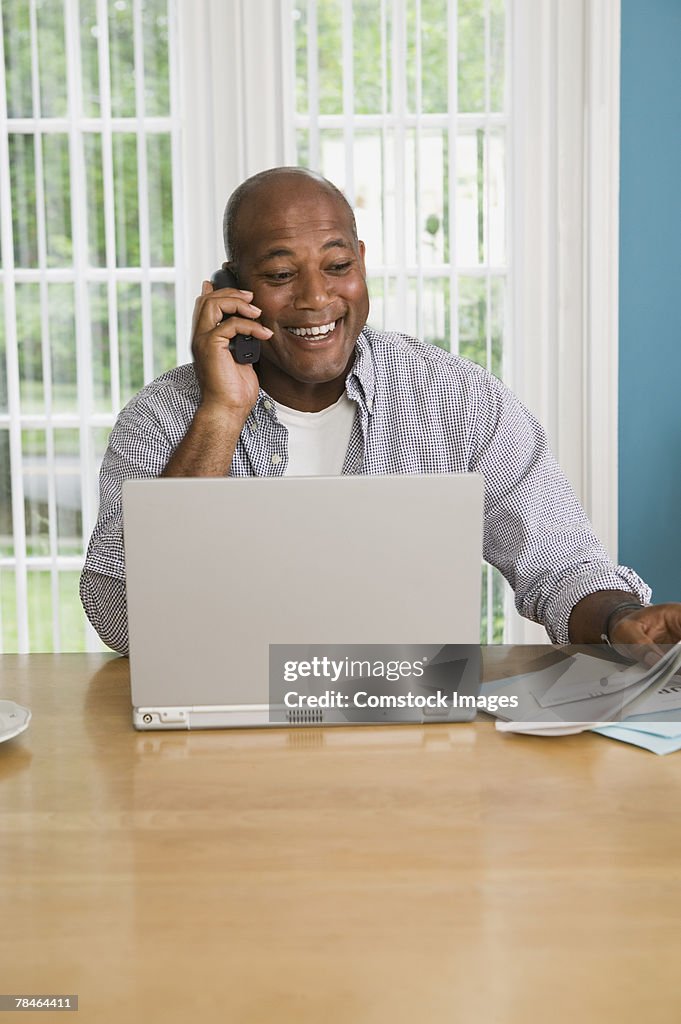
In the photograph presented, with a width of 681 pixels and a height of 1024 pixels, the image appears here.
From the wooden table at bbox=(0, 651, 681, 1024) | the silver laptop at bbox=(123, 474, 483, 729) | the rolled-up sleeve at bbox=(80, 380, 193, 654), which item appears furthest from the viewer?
the rolled-up sleeve at bbox=(80, 380, 193, 654)

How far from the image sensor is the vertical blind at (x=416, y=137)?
3.04 metres

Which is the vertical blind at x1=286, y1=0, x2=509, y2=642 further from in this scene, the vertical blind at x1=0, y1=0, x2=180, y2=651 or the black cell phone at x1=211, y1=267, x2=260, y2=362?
the black cell phone at x1=211, y1=267, x2=260, y2=362

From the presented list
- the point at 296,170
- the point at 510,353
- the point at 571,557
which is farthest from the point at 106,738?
the point at 510,353

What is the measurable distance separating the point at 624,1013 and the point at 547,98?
9.04 feet

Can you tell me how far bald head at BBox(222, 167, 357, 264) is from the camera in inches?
80.7

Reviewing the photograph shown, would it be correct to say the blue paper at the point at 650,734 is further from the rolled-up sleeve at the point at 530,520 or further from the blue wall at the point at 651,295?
the blue wall at the point at 651,295

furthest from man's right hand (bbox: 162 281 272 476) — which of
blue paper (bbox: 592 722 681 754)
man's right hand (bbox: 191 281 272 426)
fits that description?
blue paper (bbox: 592 722 681 754)

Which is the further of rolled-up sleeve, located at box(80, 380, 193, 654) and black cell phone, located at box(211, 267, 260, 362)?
black cell phone, located at box(211, 267, 260, 362)

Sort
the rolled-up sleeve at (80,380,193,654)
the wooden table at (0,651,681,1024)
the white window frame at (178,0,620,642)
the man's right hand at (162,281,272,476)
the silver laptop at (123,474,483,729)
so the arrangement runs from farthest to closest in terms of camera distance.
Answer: the white window frame at (178,0,620,642) < the man's right hand at (162,281,272,476) < the rolled-up sleeve at (80,380,193,654) < the silver laptop at (123,474,483,729) < the wooden table at (0,651,681,1024)

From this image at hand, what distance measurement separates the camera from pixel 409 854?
3.29 ft

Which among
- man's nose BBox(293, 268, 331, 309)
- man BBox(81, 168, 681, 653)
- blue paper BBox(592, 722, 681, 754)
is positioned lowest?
blue paper BBox(592, 722, 681, 754)

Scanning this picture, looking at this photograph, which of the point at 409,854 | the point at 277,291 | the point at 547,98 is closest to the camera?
the point at 409,854

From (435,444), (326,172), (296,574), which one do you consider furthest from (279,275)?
(326,172)

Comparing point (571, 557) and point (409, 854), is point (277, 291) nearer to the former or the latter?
point (571, 557)
